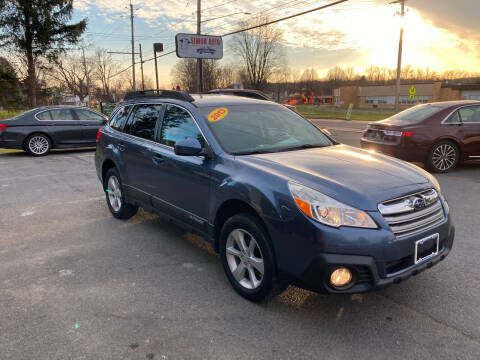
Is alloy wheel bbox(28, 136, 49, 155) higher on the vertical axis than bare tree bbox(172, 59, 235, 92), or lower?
lower

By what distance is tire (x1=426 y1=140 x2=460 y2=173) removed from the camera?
7.97 meters

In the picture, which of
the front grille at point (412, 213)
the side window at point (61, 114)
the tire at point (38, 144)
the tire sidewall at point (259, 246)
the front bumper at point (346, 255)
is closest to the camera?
the front bumper at point (346, 255)

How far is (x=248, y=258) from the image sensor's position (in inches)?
118

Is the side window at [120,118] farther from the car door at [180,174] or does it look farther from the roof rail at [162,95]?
the car door at [180,174]

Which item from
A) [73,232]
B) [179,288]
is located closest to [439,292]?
[179,288]

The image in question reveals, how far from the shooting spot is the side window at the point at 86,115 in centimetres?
1234

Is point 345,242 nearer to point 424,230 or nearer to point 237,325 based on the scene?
point 424,230

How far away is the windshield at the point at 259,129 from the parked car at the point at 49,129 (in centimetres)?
971

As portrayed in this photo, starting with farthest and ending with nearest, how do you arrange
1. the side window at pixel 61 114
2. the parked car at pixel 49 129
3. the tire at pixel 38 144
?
the side window at pixel 61 114
the tire at pixel 38 144
the parked car at pixel 49 129

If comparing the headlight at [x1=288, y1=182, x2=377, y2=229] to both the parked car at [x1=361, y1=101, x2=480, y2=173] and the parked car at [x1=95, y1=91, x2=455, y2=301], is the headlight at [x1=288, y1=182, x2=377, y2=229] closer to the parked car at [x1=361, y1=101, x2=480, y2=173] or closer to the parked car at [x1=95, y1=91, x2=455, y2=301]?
the parked car at [x1=95, y1=91, x2=455, y2=301]

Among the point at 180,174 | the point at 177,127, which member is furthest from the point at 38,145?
the point at 180,174

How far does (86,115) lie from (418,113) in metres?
10.1

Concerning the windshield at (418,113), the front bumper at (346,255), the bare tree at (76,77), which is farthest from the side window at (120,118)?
the bare tree at (76,77)

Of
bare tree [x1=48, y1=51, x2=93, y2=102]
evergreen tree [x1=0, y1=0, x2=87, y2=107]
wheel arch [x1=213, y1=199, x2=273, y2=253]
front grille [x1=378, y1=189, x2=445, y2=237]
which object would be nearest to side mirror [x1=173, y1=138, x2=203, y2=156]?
wheel arch [x1=213, y1=199, x2=273, y2=253]
